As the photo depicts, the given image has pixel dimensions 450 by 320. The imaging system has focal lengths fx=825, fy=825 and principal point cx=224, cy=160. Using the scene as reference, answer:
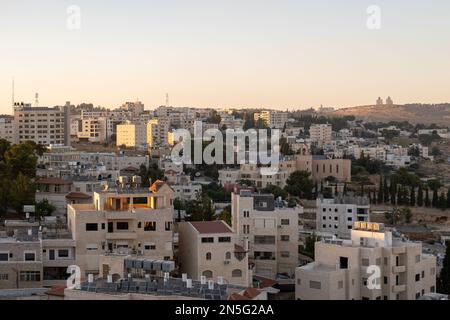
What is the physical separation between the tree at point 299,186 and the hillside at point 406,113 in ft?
306

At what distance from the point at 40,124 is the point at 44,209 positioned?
2924 cm

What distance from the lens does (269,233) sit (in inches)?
769

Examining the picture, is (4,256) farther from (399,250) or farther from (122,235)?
(399,250)

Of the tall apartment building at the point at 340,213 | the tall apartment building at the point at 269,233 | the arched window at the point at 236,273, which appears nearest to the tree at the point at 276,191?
the tall apartment building at the point at 340,213

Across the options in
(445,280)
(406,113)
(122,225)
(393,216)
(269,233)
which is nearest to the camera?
(122,225)

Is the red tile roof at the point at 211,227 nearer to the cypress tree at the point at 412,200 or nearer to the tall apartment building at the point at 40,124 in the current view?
the cypress tree at the point at 412,200

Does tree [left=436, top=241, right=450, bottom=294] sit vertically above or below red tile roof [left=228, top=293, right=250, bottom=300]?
below

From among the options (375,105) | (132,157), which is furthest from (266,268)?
(375,105)

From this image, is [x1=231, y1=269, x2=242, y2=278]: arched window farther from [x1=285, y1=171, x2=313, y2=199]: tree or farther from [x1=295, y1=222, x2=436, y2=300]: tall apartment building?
[x1=285, y1=171, x2=313, y2=199]: tree

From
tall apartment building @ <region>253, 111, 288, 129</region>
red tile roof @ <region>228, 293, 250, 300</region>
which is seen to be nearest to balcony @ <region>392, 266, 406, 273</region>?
red tile roof @ <region>228, 293, 250, 300</region>

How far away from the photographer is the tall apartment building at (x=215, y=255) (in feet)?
49.8

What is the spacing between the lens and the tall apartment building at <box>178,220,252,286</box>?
49.8ft

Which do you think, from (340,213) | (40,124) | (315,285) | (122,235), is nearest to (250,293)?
(315,285)

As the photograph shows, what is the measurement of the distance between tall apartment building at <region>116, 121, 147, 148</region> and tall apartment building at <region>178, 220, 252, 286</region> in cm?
4387
